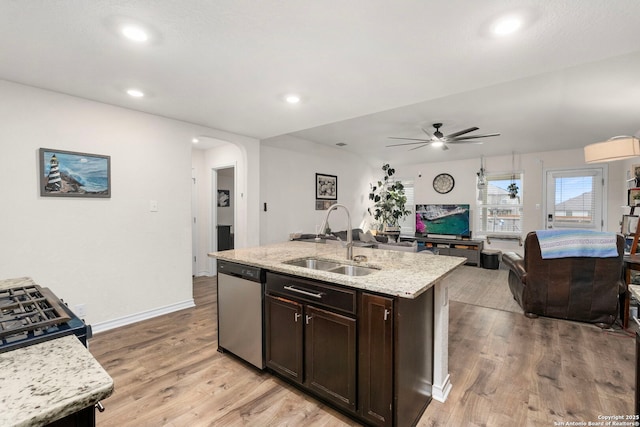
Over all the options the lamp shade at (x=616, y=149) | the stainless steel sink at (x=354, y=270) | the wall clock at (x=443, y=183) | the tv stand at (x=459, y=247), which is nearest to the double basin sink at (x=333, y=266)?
the stainless steel sink at (x=354, y=270)

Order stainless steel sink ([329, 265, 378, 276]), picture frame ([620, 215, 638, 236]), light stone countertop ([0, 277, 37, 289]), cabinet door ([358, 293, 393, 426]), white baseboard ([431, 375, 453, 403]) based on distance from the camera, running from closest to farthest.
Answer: light stone countertop ([0, 277, 37, 289])
cabinet door ([358, 293, 393, 426])
white baseboard ([431, 375, 453, 403])
stainless steel sink ([329, 265, 378, 276])
picture frame ([620, 215, 638, 236])

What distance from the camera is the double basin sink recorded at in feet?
6.92

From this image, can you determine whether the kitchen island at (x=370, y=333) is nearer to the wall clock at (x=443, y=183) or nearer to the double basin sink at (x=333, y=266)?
the double basin sink at (x=333, y=266)

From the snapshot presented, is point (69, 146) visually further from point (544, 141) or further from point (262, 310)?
point (544, 141)

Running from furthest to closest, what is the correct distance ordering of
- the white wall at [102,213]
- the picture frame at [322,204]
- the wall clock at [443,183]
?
1. the wall clock at [443,183]
2. the picture frame at [322,204]
3. the white wall at [102,213]

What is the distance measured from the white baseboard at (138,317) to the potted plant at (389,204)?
4876 mm

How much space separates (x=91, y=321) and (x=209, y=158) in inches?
123

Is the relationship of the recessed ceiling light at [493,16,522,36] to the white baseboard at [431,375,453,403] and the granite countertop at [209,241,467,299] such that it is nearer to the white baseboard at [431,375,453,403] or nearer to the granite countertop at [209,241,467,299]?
the granite countertop at [209,241,467,299]

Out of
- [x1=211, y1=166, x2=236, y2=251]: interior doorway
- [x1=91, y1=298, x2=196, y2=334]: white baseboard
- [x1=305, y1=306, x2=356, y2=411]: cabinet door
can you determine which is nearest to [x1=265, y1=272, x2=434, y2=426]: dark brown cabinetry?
[x1=305, y1=306, x2=356, y2=411]: cabinet door

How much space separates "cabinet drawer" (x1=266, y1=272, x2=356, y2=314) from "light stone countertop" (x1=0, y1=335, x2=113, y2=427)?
118cm

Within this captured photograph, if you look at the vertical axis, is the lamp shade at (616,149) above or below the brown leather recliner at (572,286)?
above

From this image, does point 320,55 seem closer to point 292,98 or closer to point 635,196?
point 292,98

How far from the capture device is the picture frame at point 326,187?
607 centimetres

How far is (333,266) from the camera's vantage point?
230 centimetres
